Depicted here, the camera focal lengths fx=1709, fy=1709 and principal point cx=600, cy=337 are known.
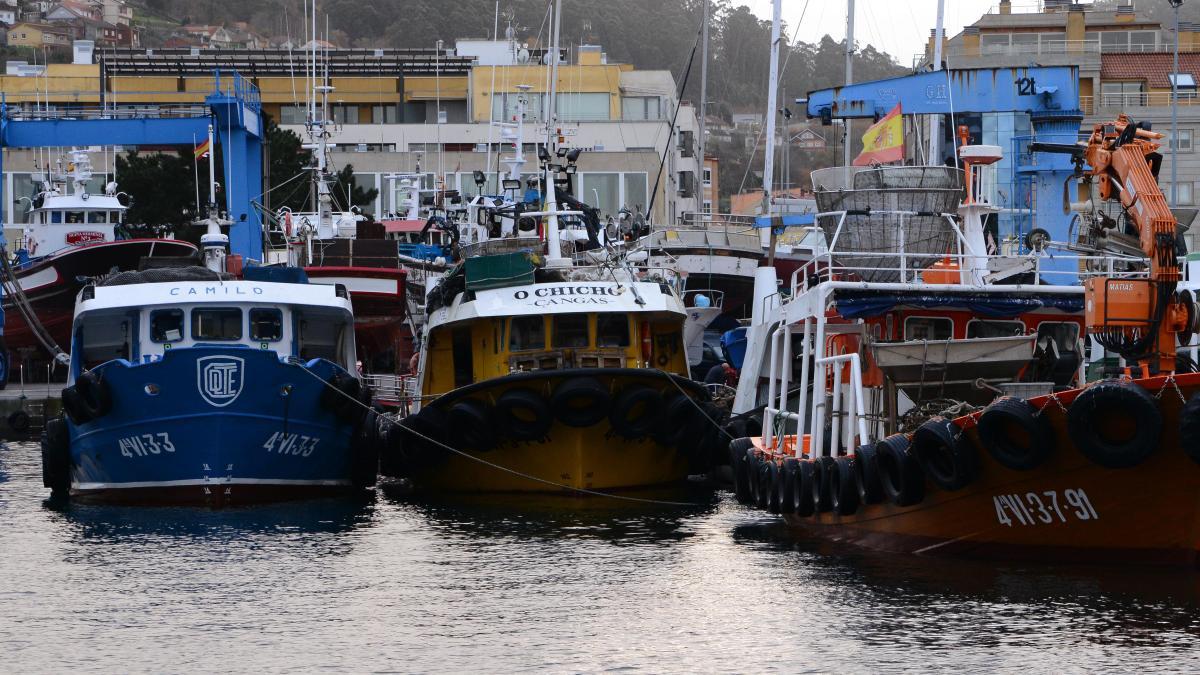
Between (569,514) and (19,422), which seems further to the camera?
(19,422)

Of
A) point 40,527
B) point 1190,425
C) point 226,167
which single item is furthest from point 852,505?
point 226,167

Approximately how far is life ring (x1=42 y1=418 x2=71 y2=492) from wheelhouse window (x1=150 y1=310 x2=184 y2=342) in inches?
89.6

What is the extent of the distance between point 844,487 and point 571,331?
726 cm

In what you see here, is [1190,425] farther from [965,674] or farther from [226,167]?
[226,167]

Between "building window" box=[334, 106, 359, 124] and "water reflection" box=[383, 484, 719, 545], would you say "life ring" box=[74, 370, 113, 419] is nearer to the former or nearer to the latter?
"water reflection" box=[383, 484, 719, 545]

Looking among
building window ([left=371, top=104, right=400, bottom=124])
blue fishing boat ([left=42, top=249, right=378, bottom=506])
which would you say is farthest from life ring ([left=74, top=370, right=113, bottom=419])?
building window ([left=371, top=104, right=400, bottom=124])

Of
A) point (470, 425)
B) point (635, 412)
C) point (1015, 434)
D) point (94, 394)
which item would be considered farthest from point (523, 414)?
point (1015, 434)

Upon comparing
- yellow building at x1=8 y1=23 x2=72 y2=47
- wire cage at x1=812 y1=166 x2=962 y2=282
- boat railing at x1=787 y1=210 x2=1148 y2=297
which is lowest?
boat railing at x1=787 y1=210 x2=1148 y2=297

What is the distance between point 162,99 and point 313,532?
56.1m

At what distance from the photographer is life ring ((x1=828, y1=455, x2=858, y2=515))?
1892cm

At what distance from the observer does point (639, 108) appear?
70.4m

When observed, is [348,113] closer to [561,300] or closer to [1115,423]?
[561,300]

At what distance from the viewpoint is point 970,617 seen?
1556 centimetres

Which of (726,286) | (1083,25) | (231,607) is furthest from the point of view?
(1083,25)
